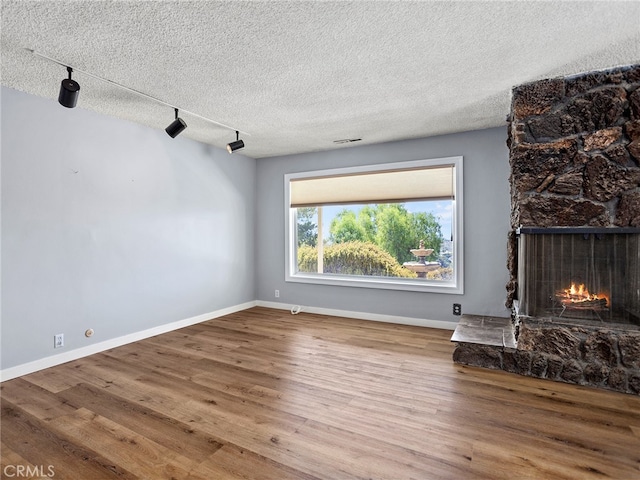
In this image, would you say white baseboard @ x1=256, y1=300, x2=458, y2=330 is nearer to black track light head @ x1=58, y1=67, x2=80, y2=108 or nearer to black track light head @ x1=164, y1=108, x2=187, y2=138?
black track light head @ x1=164, y1=108, x2=187, y2=138

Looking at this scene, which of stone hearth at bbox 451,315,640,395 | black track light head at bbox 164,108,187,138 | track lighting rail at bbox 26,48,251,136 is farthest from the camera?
black track light head at bbox 164,108,187,138

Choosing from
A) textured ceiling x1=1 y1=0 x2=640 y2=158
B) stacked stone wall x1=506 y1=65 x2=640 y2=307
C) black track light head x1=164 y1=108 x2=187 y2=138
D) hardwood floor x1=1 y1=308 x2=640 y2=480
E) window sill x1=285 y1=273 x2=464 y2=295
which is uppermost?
textured ceiling x1=1 y1=0 x2=640 y2=158

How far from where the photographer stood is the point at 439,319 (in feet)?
13.9

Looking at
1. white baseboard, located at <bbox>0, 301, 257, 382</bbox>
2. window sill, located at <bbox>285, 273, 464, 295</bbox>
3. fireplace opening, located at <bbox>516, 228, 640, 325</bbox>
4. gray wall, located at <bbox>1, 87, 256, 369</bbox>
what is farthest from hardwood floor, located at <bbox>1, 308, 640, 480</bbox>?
window sill, located at <bbox>285, 273, 464, 295</bbox>

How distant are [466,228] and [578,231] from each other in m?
1.44

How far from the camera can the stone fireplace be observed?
2.61 m

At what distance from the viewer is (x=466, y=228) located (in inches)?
162

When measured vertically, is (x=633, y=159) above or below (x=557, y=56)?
below

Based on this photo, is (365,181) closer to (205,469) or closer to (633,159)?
(633,159)

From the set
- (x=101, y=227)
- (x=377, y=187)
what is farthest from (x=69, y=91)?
(x=377, y=187)

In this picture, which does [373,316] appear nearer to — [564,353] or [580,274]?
[564,353]

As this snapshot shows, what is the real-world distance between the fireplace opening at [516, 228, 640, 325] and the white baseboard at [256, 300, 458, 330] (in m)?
1.36

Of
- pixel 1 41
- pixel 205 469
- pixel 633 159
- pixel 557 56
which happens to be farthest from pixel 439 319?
pixel 1 41

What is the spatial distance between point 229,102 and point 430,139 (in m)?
2.48
